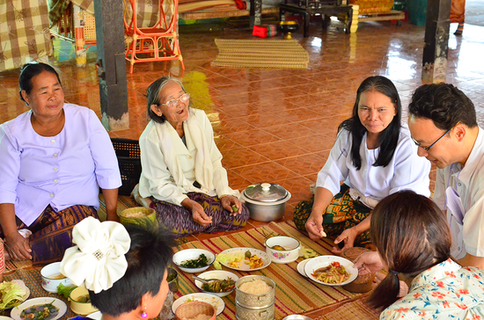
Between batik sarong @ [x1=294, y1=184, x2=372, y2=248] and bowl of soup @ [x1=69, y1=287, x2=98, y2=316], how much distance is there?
1292mm

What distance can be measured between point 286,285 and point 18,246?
1343 millimetres

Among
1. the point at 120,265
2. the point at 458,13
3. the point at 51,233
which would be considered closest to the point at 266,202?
the point at 51,233

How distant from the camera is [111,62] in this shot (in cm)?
477

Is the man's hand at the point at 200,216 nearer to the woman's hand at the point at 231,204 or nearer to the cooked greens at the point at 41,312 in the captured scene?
the woman's hand at the point at 231,204

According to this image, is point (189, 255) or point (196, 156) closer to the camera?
point (189, 255)

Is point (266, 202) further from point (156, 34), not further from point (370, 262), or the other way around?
point (156, 34)

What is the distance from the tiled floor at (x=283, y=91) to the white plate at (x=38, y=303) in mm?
1512

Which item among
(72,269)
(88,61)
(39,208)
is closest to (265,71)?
(88,61)

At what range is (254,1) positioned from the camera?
30.9ft

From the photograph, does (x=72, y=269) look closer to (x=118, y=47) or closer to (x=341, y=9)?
(x=118, y=47)

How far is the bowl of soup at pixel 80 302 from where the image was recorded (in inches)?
90.7

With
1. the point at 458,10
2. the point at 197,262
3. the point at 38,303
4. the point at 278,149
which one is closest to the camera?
the point at 38,303

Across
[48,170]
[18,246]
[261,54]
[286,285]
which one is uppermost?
[48,170]

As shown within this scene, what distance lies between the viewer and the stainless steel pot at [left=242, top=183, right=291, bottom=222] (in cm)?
329
